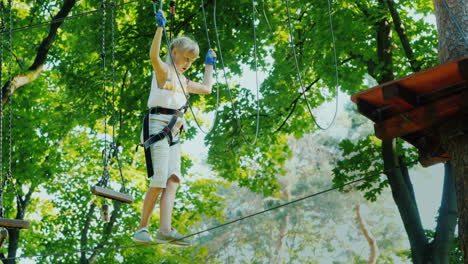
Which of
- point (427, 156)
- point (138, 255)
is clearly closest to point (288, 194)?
point (138, 255)

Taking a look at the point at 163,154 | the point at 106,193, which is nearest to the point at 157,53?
the point at 163,154

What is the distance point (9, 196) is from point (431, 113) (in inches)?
518

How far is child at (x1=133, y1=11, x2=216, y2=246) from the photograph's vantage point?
228 inches

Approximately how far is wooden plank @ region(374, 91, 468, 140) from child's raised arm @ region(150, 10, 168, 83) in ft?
6.37

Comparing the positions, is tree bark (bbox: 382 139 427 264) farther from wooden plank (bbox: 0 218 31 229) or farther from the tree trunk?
wooden plank (bbox: 0 218 31 229)

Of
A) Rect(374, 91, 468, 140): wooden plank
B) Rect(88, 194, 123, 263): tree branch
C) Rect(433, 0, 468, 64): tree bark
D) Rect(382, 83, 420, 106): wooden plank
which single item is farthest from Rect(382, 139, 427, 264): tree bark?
Rect(88, 194, 123, 263): tree branch

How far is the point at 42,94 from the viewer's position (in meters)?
17.3

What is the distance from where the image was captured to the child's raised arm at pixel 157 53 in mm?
5621

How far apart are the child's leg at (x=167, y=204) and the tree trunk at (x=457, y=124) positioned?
2325 millimetres

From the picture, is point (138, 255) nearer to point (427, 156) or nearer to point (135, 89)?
point (135, 89)

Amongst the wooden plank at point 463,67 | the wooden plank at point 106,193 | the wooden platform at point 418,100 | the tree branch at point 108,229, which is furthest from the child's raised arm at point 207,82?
the tree branch at point 108,229

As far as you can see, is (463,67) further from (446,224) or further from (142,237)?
(446,224)

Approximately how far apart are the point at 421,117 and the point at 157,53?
2.28 m

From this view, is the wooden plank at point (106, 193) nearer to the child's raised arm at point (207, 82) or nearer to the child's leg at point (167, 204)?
the child's leg at point (167, 204)
